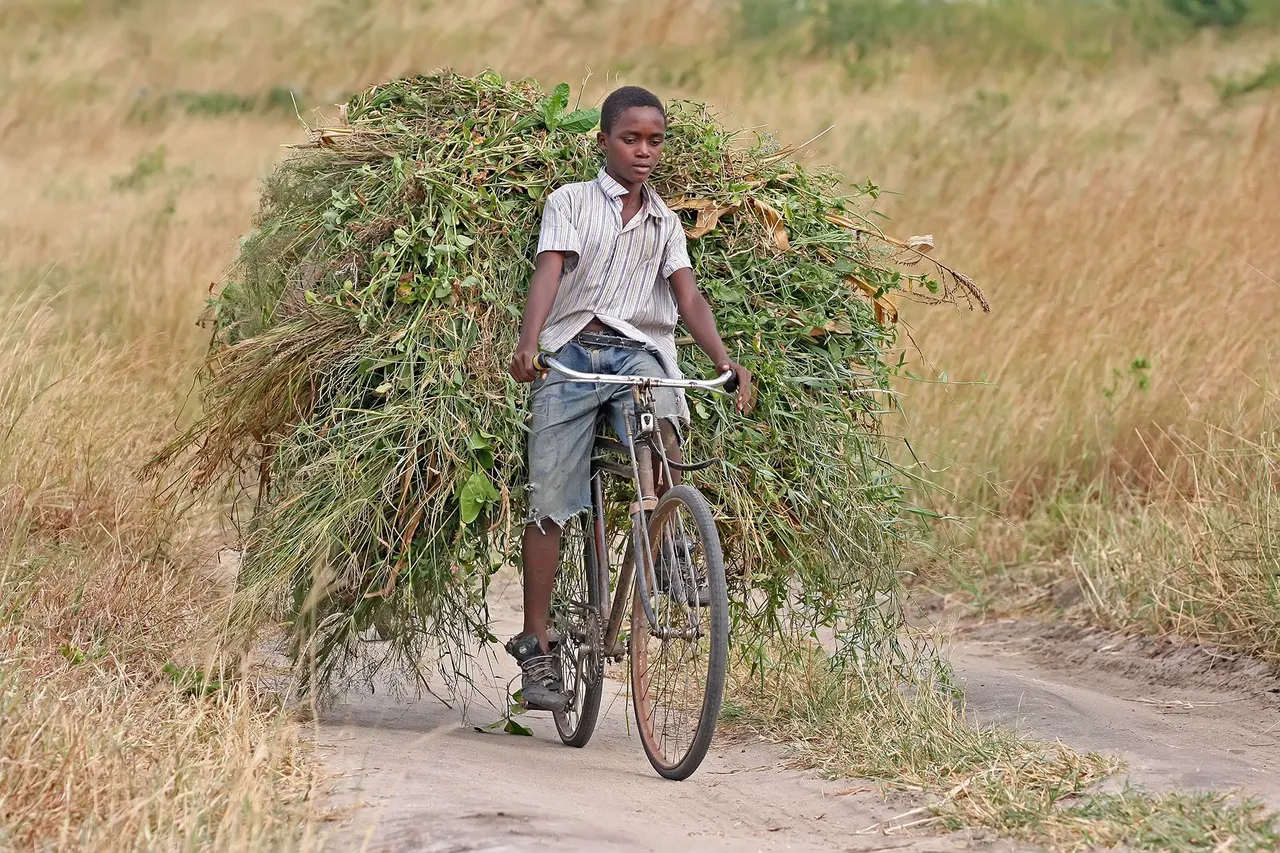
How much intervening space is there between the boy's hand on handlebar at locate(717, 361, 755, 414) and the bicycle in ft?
0.10

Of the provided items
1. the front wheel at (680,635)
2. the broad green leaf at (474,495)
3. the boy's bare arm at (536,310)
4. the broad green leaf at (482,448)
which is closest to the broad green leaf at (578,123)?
the boy's bare arm at (536,310)

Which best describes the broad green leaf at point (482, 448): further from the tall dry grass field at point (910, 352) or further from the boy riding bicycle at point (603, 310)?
the tall dry grass field at point (910, 352)

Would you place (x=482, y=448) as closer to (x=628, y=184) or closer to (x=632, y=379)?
(x=632, y=379)

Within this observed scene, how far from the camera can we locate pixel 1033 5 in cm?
2072

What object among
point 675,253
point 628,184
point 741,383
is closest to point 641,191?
point 628,184

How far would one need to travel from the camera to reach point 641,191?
482cm

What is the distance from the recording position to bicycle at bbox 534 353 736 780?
169 inches

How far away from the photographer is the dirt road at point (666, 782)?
368 cm

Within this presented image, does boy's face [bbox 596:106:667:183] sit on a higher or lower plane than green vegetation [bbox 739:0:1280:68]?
lower

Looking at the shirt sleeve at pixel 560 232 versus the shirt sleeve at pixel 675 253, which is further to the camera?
the shirt sleeve at pixel 675 253

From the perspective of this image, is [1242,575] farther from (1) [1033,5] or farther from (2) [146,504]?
Result: (1) [1033,5]

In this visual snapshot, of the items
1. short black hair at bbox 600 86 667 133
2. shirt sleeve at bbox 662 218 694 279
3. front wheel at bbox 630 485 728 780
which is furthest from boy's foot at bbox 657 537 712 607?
short black hair at bbox 600 86 667 133

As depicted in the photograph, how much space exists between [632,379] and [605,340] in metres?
0.40

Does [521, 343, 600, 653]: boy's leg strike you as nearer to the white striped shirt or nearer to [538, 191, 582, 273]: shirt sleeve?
the white striped shirt
